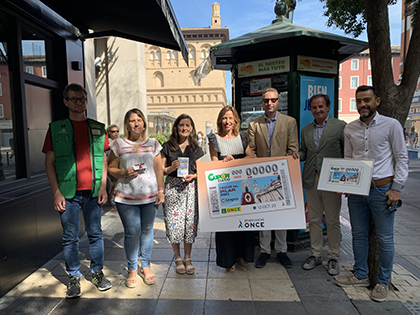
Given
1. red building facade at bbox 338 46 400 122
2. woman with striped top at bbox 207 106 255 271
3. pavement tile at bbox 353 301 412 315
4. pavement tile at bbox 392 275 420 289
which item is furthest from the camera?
red building facade at bbox 338 46 400 122

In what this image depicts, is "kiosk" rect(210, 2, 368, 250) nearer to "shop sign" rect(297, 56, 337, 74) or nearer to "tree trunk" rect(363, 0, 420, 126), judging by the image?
"shop sign" rect(297, 56, 337, 74)

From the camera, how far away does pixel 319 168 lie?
3672mm

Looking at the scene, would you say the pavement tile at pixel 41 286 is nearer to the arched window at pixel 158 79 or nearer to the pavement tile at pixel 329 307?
the pavement tile at pixel 329 307

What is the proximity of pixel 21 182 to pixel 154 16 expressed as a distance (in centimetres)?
298

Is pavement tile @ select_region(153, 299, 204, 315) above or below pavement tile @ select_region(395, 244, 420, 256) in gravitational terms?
above

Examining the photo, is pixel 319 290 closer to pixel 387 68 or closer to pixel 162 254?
pixel 162 254

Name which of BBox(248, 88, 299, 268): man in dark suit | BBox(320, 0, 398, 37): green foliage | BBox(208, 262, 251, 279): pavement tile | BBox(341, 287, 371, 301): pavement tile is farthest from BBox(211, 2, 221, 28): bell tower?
BBox(341, 287, 371, 301): pavement tile

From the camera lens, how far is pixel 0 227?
3.29 m

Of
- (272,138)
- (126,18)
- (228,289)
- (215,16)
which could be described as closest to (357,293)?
(228,289)

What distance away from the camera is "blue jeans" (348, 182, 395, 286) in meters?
3.05

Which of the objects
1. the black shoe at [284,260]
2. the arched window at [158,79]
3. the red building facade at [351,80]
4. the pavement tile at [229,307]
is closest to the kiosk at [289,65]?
the black shoe at [284,260]

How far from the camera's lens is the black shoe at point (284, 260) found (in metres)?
3.89

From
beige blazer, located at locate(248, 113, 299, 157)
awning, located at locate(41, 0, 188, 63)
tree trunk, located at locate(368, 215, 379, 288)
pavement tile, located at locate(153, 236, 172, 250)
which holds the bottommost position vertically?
pavement tile, located at locate(153, 236, 172, 250)

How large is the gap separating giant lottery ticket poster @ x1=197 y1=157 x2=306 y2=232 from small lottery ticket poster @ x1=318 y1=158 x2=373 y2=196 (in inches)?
12.8
